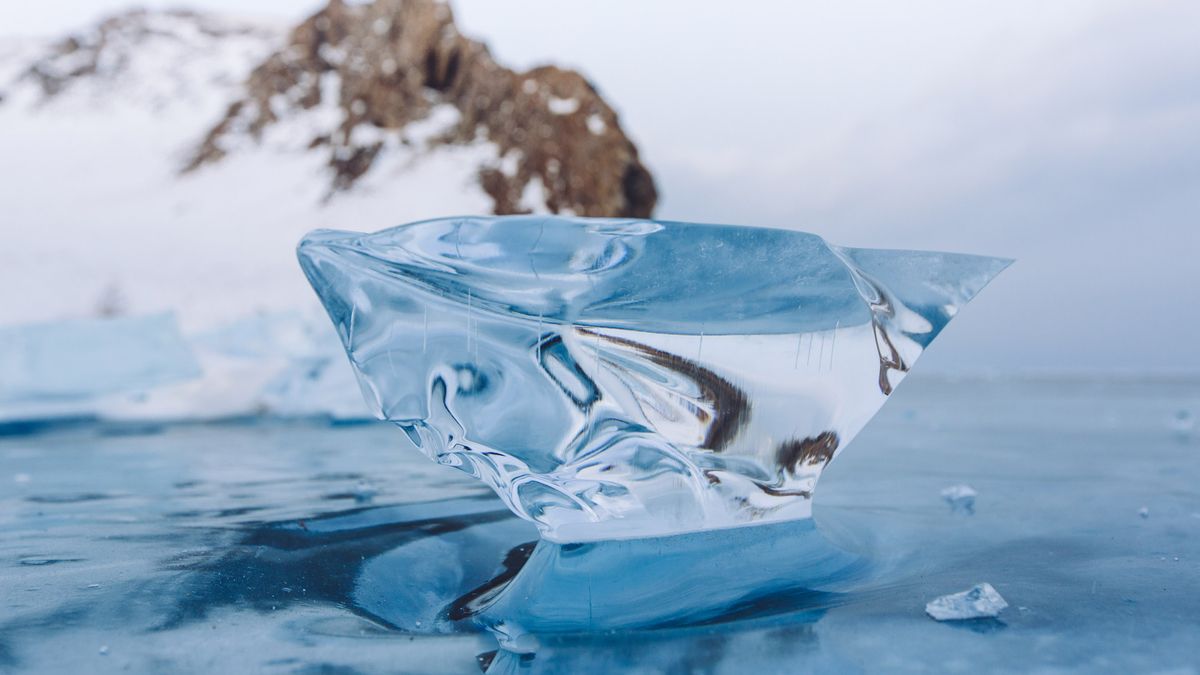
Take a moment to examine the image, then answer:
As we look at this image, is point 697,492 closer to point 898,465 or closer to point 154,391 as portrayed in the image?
point 898,465

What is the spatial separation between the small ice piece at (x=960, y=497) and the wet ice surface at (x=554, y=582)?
0.04 meters

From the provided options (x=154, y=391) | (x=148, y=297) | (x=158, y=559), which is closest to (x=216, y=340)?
(x=154, y=391)

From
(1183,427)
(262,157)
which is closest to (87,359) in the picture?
(1183,427)

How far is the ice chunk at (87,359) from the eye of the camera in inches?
280

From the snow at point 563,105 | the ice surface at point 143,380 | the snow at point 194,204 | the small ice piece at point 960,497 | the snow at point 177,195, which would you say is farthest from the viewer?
the snow at point 563,105

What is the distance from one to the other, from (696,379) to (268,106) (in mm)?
24570

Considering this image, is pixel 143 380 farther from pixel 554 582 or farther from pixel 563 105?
pixel 563 105

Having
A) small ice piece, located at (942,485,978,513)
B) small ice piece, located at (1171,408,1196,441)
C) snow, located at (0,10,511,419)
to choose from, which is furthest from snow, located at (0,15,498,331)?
small ice piece, located at (942,485,978,513)

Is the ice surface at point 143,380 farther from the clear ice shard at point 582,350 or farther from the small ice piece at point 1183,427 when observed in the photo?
the small ice piece at point 1183,427

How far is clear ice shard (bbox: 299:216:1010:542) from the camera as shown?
5.46ft

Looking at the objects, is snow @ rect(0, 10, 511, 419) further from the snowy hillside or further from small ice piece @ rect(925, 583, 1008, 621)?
Answer: small ice piece @ rect(925, 583, 1008, 621)

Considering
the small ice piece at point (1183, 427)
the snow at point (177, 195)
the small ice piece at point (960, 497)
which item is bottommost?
the snow at point (177, 195)

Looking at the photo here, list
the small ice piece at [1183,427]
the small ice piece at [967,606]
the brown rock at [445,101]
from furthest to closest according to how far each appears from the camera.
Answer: the brown rock at [445,101], the small ice piece at [1183,427], the small ice piece at [967,606]

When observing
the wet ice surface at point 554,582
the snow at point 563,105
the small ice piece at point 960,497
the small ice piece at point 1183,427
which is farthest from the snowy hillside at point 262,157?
the small ice piece at point 960,497
